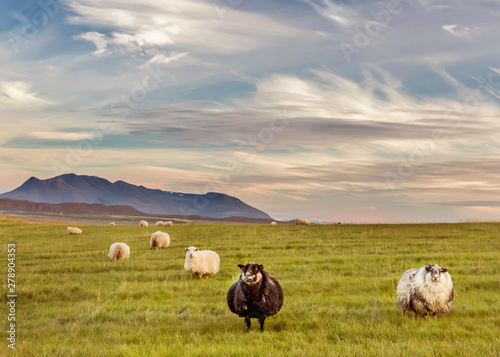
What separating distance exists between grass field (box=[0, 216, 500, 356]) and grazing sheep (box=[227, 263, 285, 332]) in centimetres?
Result: 48

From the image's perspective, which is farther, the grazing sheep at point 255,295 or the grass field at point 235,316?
the grazing sheep at point 255,295

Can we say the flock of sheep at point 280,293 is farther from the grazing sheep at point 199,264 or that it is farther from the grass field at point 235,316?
the grazing sheep at point 199,264

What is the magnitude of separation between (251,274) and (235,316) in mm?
2661

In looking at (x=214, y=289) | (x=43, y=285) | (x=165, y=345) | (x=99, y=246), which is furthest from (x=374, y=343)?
(x=99, y=246)

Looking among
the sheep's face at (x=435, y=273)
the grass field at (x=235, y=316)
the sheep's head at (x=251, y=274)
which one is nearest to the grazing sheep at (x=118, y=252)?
the grass field at (x=235, y=316)

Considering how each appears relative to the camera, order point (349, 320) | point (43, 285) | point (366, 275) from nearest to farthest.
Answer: point (349, 320), point (43, 285), point (366, 275)

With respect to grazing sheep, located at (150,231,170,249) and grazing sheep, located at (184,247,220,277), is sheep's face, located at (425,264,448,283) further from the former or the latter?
grazing sheep, located at (150,231,170,249)

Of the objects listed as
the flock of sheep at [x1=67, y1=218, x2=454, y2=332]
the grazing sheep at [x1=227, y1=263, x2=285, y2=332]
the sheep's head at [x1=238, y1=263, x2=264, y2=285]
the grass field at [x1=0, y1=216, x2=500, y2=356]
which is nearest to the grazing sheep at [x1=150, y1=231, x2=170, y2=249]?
the grass field at [x1=0, y1=216, x2=500, y2=356]

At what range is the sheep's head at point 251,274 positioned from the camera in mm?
8859

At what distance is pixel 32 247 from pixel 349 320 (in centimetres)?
2724

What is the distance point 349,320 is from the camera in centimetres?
978

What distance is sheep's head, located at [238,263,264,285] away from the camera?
886 centimetres

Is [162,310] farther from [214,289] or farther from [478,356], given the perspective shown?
[478,356]

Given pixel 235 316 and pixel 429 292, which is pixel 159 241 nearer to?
pixel 235 316
